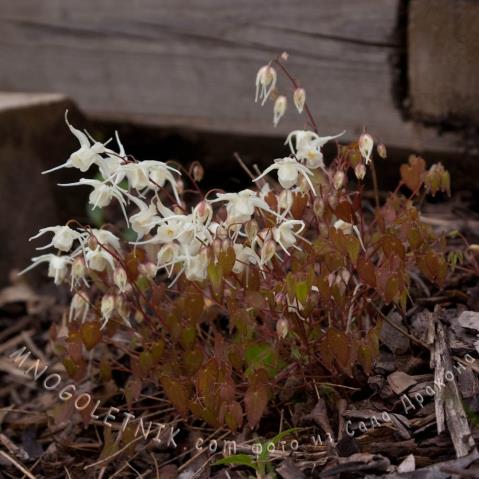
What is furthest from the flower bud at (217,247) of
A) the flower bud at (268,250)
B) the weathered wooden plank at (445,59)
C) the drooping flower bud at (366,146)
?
the weathered wooden plank at (445,59)

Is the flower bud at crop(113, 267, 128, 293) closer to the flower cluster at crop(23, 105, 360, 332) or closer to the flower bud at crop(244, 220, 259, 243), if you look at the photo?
the flower cluster at crop(23, 105, 360, 332)

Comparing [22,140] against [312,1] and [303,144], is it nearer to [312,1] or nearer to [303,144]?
[312,1]

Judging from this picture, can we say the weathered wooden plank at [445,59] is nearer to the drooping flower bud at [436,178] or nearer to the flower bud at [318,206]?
the drooping flower bud at [436,178]

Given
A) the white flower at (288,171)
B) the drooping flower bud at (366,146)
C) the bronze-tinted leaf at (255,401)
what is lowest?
the bronze-tinted leaf at (255,401)

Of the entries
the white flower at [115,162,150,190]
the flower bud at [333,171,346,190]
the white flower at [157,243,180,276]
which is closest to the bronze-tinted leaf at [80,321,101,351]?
the white flower at [157,243,180,276]

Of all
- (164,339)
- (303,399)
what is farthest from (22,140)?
(303,399)
